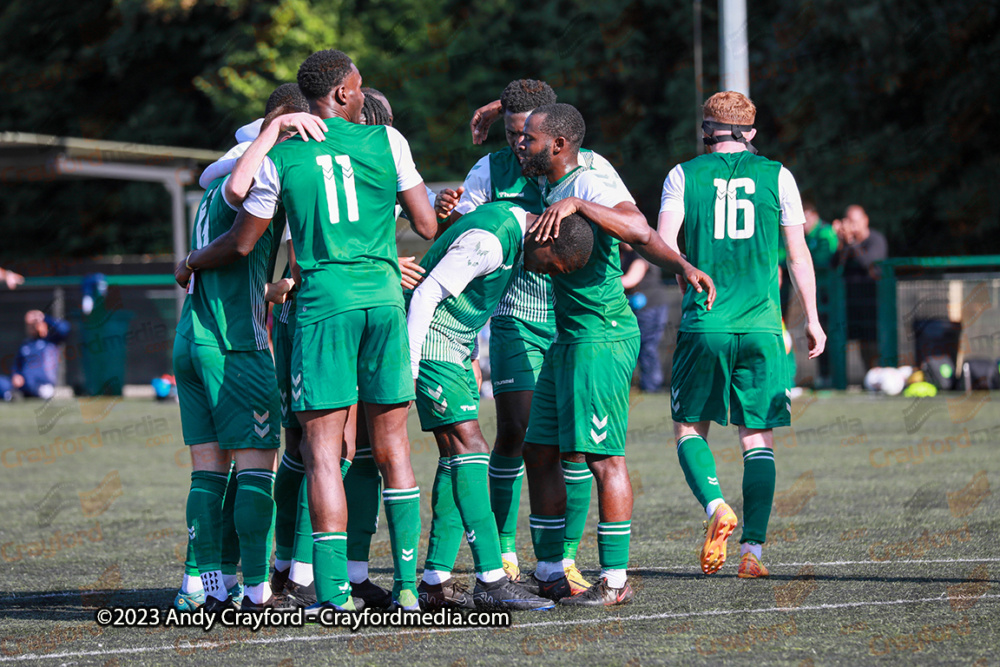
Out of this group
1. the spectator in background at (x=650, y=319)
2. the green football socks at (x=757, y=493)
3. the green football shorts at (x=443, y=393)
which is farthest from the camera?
the spectator in background at (x=650, y=319)

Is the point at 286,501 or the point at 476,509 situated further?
the point at 286,501

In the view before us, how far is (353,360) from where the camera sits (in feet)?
17.2

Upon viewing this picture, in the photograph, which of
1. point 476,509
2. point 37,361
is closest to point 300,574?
point 476,509

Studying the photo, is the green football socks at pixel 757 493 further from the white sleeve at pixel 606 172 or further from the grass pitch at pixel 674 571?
the white sleeve at pixel 606 172

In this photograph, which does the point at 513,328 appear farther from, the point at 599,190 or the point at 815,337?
the point at 815,337

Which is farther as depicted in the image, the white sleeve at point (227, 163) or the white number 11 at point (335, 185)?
the white sleeve at point (227, 163)

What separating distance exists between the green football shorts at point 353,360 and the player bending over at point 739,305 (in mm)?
1708

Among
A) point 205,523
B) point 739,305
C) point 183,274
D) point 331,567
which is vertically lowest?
point 331,567

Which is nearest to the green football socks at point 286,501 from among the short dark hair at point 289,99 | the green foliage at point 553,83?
the short dark hair at point 289,99

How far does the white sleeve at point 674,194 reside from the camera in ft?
21.3

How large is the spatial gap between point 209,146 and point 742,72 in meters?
20.0

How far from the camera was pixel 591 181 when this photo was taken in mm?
5746

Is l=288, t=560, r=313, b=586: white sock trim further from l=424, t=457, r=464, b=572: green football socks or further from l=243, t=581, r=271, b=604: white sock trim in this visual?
l=424, t=457, r=464, b=572: green football socks

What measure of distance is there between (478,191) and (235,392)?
1.70 m
